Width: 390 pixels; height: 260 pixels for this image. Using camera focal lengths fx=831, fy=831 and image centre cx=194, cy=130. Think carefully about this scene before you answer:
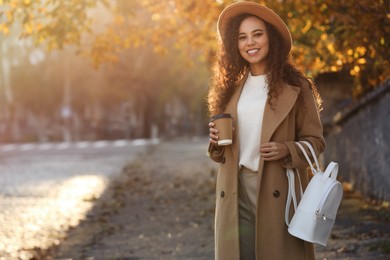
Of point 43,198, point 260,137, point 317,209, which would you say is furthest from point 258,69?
point 43,198

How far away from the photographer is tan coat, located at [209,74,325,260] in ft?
12.9

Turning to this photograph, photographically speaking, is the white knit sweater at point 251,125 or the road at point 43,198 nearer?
the white knit sweater at point 251,125

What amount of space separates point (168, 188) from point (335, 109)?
134 inches

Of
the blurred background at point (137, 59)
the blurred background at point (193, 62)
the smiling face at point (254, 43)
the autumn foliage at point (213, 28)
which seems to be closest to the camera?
the smiling face at point (254, 43)

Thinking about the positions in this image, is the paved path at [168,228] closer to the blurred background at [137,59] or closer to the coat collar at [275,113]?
the blurred background at [137,59]

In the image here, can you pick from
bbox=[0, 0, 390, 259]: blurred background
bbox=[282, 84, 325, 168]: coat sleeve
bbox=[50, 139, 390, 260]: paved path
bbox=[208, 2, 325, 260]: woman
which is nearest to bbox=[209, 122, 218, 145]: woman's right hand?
bbox=[208, 2, 325, 260]: woman

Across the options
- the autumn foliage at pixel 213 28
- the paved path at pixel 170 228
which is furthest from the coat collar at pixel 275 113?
the autumn foliage at pixel 213 28

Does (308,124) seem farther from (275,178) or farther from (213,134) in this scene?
(213,134)

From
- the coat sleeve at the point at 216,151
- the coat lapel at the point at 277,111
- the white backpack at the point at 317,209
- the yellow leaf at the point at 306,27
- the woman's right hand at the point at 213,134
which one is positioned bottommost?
the white backpack at the point at 317,209

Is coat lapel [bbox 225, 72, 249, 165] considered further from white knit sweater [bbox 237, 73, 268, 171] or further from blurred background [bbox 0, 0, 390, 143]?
blurred background [bbox 0, 0, 390, 143]

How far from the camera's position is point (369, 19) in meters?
7.92

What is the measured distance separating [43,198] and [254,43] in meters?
8.91

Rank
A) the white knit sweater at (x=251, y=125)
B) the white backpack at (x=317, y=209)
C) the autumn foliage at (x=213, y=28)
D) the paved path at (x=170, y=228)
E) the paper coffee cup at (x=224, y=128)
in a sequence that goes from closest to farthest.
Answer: the white backpack at (x=317, y=209) → the paper coffee cup at (x=224, y=128) → the white knit sweater at (x=251, y=125) → the paved path at (x=170, y=228) → the autumn foliage at (x=213, y=28)

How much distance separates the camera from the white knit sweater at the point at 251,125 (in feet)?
13.1
